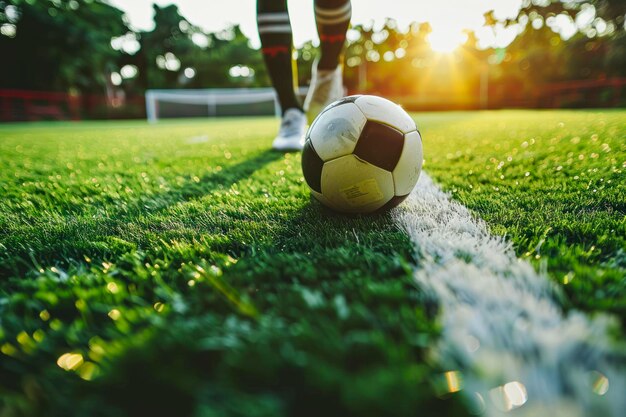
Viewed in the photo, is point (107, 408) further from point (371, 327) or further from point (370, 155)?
point (370, 155)

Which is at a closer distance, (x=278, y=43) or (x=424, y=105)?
(x=278, y=43)

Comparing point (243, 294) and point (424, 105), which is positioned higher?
point (424, 105)

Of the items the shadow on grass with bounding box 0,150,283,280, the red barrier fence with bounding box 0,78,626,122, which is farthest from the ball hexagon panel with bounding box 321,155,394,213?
the red barrier fence with bounding box 0,78,626,122

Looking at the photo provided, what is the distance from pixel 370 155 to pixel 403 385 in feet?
3.48

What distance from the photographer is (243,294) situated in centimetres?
93

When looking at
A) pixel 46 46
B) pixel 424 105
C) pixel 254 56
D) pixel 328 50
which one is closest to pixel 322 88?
pixel 328 50

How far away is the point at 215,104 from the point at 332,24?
2187 centimetres

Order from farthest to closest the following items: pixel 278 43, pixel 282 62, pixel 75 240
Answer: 1. pixel 282 62
2. pixel 278 43
3. pixel 75 240

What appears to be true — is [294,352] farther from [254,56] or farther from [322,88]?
[254,56]

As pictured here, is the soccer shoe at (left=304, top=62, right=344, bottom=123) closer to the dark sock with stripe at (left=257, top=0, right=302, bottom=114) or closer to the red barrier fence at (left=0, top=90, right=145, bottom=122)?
the dark sock with stripe at (left=257, top=0, right=302, bottom=114)

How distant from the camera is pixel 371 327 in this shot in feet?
2.54

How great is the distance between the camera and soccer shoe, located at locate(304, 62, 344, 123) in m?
Result: 3.85

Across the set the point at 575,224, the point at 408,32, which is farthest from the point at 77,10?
the point at 575,224

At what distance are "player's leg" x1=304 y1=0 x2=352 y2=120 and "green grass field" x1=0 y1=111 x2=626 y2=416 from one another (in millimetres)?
1907
